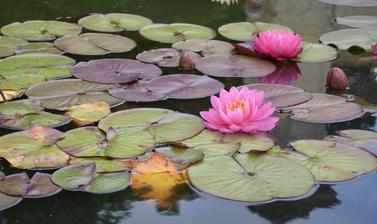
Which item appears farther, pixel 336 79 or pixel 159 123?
pixel 336 79

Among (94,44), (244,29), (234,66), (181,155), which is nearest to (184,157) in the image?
(181,155)

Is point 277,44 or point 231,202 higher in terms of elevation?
point 277,44

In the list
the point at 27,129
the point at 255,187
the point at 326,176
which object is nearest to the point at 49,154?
the point at 27,129

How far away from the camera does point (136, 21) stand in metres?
2.39

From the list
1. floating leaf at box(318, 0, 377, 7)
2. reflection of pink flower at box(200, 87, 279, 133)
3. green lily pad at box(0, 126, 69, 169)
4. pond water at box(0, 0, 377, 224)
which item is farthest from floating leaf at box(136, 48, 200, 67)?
floating leaf at box(318, 0, 377, 7)

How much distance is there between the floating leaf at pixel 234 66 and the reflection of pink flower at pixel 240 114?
39 centimetres

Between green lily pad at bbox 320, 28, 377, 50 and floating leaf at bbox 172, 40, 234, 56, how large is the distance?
1.32ft

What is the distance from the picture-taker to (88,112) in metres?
1.59

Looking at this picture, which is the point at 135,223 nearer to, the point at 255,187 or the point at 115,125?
the point at 255,187

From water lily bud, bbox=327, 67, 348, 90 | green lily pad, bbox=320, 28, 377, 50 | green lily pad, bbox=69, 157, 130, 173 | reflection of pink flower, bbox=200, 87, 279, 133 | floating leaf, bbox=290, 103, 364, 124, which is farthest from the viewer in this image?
green lily pad, bbox=320, 28, 377, 50

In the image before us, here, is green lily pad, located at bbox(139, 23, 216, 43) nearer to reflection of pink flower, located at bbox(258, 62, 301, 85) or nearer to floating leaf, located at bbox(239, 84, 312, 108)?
reflection of pink flower, located at bbox(258, 62, 301, 85)

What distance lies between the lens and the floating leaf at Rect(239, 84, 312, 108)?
1664mm

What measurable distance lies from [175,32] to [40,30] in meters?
0.53

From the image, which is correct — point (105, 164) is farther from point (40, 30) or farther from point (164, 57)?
point (40, 30)
